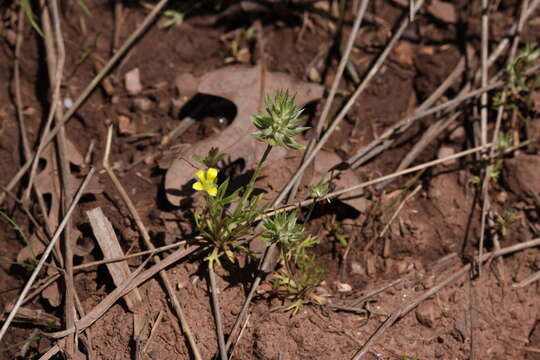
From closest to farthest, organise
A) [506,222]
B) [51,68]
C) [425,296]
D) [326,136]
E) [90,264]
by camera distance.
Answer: [90,264]
[425,296]
[326,136]
[506,222]
[51,68]

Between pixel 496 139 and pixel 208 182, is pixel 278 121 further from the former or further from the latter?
pixel 496 139

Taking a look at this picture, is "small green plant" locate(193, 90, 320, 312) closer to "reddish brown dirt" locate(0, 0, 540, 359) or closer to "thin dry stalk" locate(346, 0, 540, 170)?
"reddish brown dirt" locate(0, 0, 540, 359)

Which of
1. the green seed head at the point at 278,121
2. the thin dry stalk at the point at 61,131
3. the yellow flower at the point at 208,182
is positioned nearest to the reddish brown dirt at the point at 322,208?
the thin dry stalk at the point at 61,131

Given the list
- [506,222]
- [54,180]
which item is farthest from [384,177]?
[54,180]

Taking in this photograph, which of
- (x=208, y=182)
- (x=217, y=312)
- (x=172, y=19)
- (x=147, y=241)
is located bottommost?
(x=217, y=312)

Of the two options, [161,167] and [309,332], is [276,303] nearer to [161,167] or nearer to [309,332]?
[309,332]

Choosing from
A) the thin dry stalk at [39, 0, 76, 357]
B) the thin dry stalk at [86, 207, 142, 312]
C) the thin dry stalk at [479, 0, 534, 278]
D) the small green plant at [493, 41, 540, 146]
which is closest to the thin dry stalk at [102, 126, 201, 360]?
the thin dry stalk at [86, 207, 142, 312]
